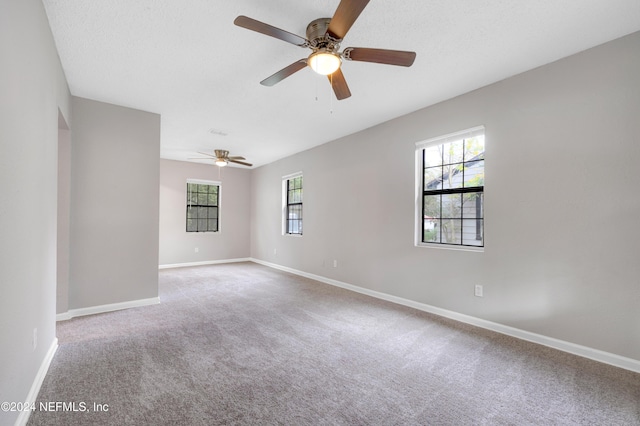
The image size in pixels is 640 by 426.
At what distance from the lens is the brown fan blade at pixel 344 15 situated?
62.2 inches

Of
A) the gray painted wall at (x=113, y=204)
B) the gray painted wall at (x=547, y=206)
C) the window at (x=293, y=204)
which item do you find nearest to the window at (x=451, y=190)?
the gray painted wall at (x=547, y=206)

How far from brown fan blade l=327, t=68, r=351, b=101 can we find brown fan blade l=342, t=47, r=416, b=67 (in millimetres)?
209

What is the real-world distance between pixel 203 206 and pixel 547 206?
7.08m

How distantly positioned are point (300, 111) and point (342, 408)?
3.41 m

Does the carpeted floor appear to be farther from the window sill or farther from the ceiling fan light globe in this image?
the ceiling fan light globe

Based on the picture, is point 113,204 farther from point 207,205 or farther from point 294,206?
point 207,205

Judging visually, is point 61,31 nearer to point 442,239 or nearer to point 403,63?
point 403,63

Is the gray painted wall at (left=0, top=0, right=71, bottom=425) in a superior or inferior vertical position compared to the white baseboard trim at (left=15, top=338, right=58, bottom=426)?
superior

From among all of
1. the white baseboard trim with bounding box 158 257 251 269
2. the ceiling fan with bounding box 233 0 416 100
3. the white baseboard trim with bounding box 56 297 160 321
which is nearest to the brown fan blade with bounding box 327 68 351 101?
the ceiling fan with bounding box 233 0 416 100

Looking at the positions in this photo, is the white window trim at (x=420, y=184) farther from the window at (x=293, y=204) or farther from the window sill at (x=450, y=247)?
the window at (x=293, y=204)

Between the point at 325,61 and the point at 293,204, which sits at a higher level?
the point at 325,61

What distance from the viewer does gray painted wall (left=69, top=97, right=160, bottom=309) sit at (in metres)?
3.46

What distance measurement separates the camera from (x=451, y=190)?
3529mm

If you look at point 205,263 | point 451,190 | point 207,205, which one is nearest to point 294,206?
point 207,205
